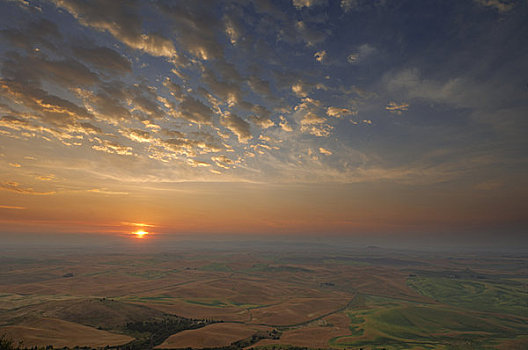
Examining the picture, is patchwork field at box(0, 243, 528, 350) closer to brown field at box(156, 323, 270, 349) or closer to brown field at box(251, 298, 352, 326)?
brown field at box(156, 323, 270, 349)

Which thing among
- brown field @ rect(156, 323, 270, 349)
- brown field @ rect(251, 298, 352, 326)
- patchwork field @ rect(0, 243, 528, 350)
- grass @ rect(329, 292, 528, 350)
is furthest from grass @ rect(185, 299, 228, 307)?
grass @ rect(329, 292, 528, 350)

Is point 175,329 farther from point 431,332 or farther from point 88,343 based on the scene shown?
point 431,332

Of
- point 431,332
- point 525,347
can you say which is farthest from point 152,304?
point 525,347

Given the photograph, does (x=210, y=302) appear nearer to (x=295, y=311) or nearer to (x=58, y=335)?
(x=295, y=311)

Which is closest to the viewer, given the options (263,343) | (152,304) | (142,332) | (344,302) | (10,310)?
(263,343)

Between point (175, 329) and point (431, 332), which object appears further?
point (431, 332)
